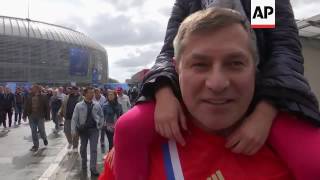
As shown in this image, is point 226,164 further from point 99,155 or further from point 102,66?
point 102,66

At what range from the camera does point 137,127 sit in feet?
4.75

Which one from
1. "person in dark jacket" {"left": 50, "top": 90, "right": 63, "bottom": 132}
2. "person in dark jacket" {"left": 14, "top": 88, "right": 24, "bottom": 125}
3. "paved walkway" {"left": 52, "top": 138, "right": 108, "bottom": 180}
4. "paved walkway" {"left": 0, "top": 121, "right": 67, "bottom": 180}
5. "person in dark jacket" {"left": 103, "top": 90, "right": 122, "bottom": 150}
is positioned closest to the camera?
"paved walkway" {"left": 52, "top": 138, "right": 108, "bottom": 180}

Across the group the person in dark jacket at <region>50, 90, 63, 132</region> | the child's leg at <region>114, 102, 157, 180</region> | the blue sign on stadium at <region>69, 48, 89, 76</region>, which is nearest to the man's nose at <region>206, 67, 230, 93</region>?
the child's leg at <region>114, 102, 157, 180</region>

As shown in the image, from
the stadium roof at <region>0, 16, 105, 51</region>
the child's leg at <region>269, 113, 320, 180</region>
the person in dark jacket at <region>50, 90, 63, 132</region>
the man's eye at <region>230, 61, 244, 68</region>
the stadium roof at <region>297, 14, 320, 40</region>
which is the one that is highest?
the stadium roof at <region>0, 16, 105, 51</region>

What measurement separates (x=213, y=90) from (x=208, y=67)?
0.27 ft

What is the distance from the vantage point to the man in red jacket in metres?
1.31

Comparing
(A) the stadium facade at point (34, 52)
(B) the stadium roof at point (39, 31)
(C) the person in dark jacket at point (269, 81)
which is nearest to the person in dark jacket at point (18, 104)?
(C) the person in dark jacket at point (269, 81)

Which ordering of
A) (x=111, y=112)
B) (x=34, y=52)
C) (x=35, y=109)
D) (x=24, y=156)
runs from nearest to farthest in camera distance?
1. (x=111, y=112)
2. (x=24, y=156)
3. (x=35, y=109)
4. (x=34, y=52)

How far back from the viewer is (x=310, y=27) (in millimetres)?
9023

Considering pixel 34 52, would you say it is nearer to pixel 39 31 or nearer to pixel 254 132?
pixel 39 31

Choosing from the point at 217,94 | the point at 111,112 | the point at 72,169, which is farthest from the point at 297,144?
the point at 111,112

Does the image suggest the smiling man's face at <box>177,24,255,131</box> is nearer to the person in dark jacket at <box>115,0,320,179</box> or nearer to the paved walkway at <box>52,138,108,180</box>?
the person in dark jacket at <box>115,0,320,179</box>

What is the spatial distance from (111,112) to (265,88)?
951 centimetres

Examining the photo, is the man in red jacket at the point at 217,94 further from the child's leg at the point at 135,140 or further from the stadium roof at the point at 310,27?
the stadium roof at the point at 310,27
